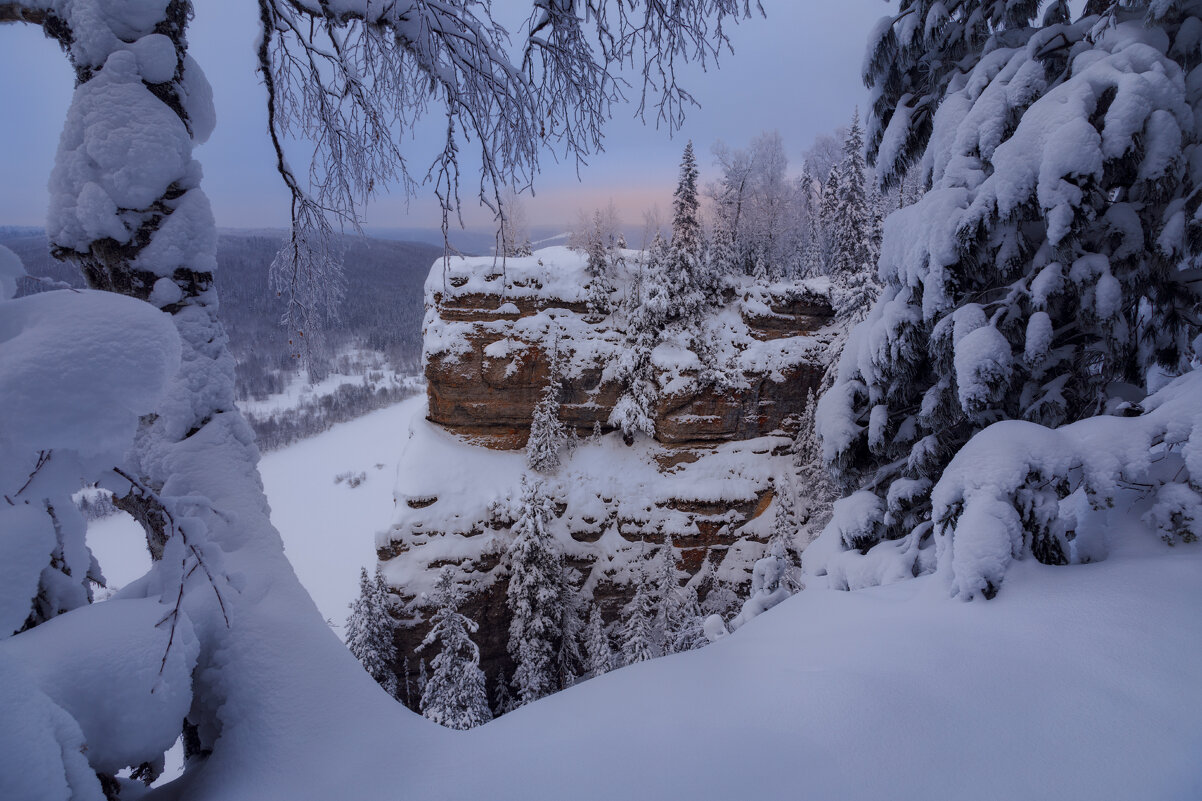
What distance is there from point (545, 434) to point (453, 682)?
7.65 m

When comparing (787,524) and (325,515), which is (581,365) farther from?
(325,515)

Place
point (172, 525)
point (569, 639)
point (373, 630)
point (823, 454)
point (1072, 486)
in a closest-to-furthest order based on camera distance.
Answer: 1. point (172, 525)
2. point (1072, 486)
3. point (823, 454)
4. point (373, 630)
5. point (569, 639)

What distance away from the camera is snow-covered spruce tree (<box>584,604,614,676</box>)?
13.7m

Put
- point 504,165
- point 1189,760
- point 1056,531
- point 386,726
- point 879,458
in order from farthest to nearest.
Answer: point 879,458 → point 504,165 → point 1056,531 → point 386,726 → point 1189,760

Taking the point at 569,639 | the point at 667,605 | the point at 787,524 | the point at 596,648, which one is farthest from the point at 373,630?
the point at 787,524

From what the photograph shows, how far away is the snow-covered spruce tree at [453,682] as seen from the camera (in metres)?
11.6

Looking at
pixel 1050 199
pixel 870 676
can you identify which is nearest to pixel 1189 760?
pixel 870 676

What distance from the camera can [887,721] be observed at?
152cm

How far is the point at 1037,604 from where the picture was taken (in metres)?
1.96

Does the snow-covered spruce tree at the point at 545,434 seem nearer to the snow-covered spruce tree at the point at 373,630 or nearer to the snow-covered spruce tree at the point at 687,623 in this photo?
the snow-covered spruce tree at the point at 373,630

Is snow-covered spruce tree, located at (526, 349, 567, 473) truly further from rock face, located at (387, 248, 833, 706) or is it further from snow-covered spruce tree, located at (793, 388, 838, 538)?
Result: snow-covered spruce tree, located at (793, 388, 838, 538)

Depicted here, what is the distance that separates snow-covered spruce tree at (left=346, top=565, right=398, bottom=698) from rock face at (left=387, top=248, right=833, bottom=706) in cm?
141

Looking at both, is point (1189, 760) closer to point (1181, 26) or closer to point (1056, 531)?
point (1056, 531)

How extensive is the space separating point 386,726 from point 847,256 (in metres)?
20.0
